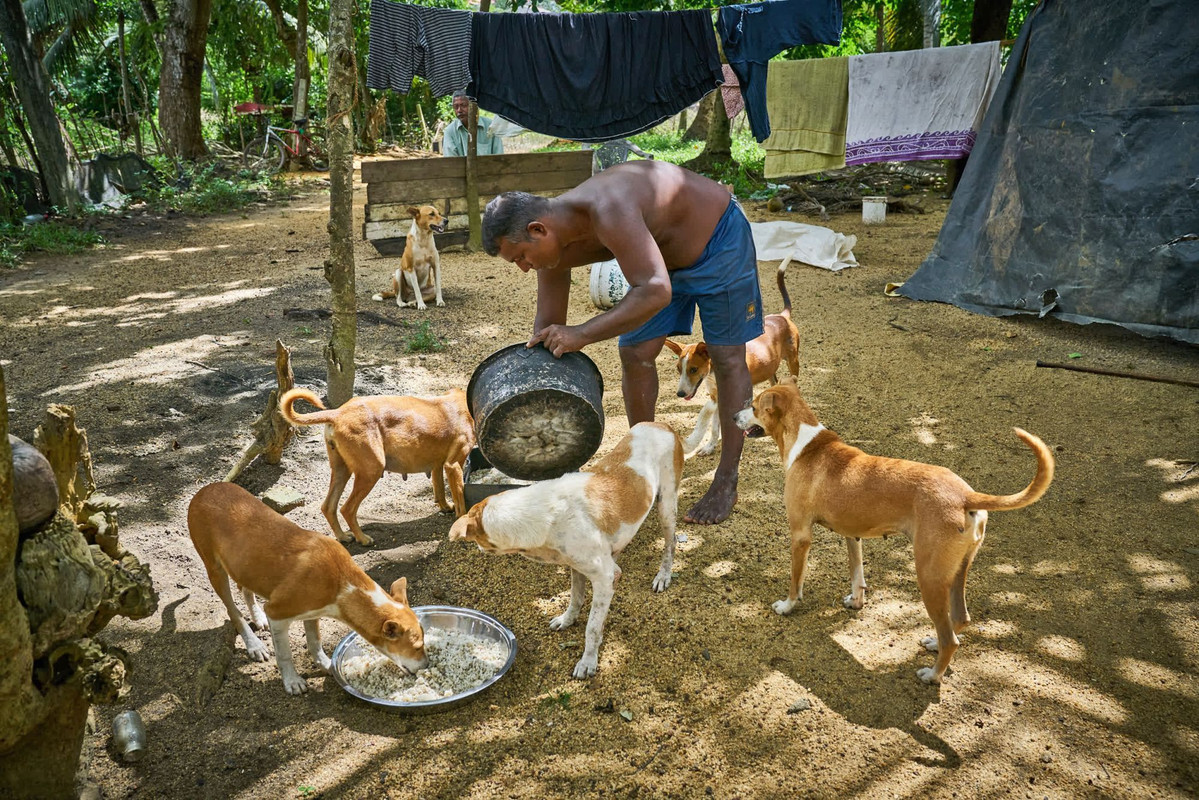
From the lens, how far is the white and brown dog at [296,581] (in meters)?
3.15

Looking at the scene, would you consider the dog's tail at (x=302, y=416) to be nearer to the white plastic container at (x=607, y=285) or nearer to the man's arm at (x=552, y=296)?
the man's arm at (x=552, y=296)

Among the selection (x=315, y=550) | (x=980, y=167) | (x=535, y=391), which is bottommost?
(x=315, y=550)

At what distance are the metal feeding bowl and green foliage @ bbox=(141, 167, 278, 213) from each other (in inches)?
542

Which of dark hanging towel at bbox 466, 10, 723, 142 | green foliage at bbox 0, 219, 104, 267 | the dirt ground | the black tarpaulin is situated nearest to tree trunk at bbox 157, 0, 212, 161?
green foliage at bbox 0, 219, 104, 267

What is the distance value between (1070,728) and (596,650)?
1.85m

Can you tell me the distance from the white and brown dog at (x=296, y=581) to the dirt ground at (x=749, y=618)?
0.90 feet

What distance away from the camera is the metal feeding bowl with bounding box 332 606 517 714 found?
3104mm

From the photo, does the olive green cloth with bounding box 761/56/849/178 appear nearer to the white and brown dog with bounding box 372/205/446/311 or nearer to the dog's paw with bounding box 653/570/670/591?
the white and brown dog with bounding box 372/205/446/311

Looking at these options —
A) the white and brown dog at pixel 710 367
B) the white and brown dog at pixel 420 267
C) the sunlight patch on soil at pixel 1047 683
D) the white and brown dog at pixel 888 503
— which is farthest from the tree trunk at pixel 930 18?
the sunlight patch on soil at pixel 1047 683

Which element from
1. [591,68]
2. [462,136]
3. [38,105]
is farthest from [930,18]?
[38,105]

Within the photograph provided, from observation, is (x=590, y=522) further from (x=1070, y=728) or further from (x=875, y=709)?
(x=1070, y=728)

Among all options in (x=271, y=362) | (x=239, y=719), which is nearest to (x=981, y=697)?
(x=239, y=719)

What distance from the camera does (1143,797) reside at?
2627mm

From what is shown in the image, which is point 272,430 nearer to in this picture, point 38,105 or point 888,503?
point 888,503
